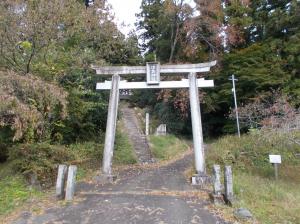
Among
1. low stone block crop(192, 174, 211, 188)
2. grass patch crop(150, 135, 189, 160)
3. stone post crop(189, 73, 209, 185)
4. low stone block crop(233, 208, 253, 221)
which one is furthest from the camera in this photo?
grass patch crop(150, 135, 189, 160)

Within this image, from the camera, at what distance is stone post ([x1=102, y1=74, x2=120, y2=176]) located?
35.0 ft

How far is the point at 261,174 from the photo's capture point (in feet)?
41.3

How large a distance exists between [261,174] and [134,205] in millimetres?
7007

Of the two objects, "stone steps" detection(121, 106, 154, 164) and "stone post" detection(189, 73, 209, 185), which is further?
"stone steps" detection(121, 106, 154, 164)

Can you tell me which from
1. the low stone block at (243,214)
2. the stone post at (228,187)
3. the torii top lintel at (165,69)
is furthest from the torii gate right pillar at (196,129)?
the low stone block at (243,214)

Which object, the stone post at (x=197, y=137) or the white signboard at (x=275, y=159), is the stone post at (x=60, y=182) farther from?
the white signboard at (x=275, y=159)

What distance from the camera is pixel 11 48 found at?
9891 millimetres

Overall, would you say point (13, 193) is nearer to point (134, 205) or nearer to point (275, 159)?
point (134, 205)

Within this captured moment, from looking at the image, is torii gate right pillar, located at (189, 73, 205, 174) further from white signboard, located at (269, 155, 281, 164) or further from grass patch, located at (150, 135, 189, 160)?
grass patch, located at (150, 135, 189, 160)

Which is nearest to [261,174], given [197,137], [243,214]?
[197,137]

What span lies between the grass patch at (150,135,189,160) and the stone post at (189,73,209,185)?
17.7 feet

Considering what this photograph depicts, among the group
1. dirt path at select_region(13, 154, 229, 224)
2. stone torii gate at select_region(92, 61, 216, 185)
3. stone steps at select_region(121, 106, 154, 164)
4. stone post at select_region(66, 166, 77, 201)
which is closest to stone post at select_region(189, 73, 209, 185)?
stone torii gate at select_region(92, 61, 216, 185)

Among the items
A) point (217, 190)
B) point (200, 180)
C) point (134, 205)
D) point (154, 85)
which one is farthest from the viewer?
point (154, 85)

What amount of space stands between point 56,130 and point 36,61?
9.50ft
